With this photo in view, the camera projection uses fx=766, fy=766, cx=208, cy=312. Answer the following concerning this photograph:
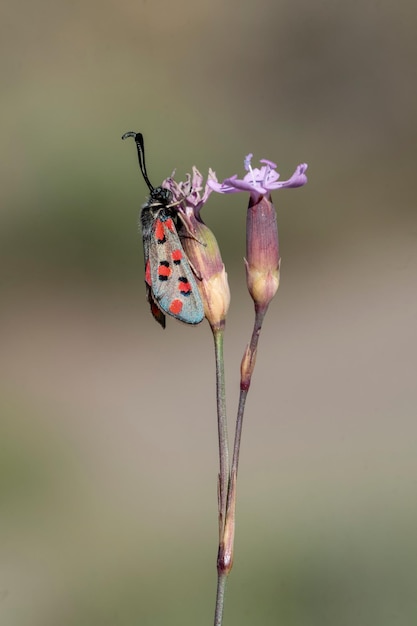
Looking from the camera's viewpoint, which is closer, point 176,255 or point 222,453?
point 222,453

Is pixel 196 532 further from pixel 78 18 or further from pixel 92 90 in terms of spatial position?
pixel 78 18

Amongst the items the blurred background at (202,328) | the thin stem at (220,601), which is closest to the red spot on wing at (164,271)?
the thin stem at (220,601)

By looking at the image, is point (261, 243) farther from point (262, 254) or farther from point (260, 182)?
point (260, 182)

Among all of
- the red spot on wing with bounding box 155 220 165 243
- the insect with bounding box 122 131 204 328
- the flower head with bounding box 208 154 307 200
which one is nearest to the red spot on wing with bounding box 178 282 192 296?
the insect with bounding box 122 131 204 328

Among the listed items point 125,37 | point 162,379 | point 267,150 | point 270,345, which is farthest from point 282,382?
point 125,37

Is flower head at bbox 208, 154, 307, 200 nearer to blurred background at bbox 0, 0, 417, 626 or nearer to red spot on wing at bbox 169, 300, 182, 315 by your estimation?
red spot on wing at bbox 169, 300, 182, 315

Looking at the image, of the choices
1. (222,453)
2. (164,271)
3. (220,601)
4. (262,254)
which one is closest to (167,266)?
(164,271)

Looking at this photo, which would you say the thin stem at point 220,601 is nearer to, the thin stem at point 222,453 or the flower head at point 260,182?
the thin stem at point 222,453

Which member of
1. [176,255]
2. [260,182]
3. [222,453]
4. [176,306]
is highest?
[260,182]
